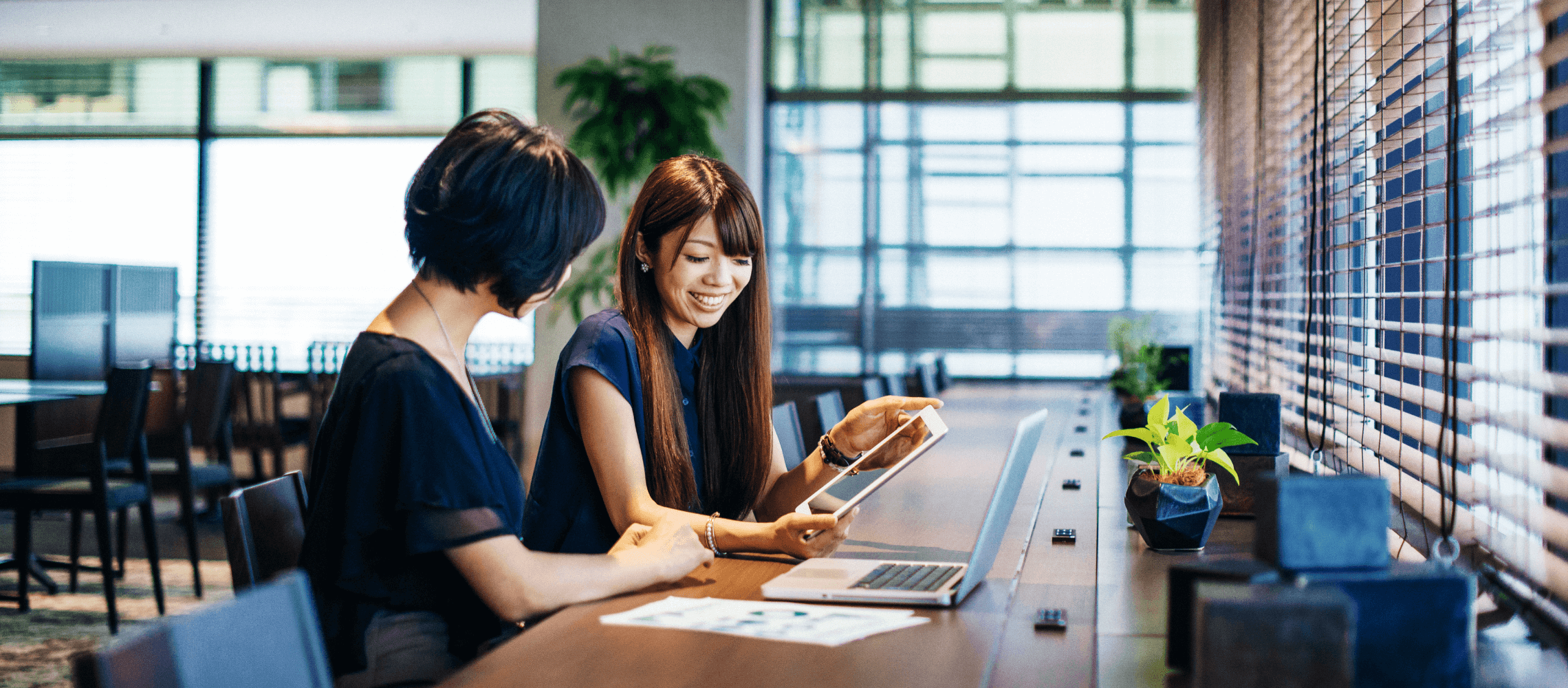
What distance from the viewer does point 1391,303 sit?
6.86ft

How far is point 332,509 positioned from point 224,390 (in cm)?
468

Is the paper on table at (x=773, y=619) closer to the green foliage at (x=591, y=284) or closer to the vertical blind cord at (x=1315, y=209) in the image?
the vertical blind cord at (x=1315, y=209)

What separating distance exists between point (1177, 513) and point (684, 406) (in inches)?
32.9

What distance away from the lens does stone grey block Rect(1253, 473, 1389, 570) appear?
851 mm

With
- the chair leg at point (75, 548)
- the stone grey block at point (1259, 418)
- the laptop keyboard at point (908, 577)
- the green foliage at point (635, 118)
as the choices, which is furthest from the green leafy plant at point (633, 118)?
the laptop keyboard at point (908, 577)

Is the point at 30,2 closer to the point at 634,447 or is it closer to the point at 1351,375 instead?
the point at 634,447

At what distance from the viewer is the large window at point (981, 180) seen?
256 inches

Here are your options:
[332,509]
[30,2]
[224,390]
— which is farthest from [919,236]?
[30,2]

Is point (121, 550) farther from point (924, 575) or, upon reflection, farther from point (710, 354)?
point (924, 575)

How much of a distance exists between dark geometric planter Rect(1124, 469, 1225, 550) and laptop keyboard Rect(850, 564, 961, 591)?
1.12 ft

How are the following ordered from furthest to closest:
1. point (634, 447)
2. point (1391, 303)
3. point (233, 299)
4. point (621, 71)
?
point (233, 299), point (621, 71), point (1391, 303), point (634, 447)

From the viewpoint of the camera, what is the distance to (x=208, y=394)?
17.5 feet

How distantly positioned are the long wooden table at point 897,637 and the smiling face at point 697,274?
0.46 m

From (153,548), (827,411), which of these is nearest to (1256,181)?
(827,411)
